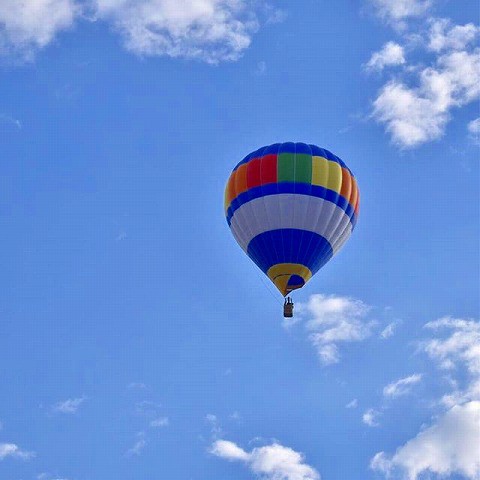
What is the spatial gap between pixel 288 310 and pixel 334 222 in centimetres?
414

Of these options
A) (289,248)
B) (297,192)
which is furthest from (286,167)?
(289,248)

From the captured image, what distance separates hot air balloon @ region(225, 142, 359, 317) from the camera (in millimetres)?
66938

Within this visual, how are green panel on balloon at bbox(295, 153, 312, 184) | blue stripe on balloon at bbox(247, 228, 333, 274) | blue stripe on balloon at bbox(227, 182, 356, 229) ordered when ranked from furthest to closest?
1. green panel on balloon at bbox(295, 153, 312, 184)
2. blue stripe on balloon at bbox(227, 182, 356, 229)
3. blue stripe on balloon at bbox(247, 228, 333, 274)

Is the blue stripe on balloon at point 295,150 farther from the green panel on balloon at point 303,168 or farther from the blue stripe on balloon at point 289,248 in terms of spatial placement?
the blue stripe on balloon at point 289,248

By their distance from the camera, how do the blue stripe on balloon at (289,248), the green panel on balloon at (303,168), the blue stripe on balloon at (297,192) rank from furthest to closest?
the green panel on balloon at (303,168), the blue stripe on balloon at (297,192), the blue stripe on balloon at (289,248)

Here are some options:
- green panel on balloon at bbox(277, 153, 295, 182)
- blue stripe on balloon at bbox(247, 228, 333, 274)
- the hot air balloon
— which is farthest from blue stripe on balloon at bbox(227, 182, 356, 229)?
blue stripe on balloon at bbox(247, 228, 333, 274)

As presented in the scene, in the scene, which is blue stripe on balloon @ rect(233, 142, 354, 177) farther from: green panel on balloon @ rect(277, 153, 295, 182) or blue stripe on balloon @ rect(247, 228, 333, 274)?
blue stripe on balloon @ rect(247, 228, 333, 274)

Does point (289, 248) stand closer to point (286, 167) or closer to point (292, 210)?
point (292, 210)

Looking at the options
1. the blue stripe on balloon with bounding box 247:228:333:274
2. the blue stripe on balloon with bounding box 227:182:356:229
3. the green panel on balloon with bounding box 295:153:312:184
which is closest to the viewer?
the blue stripe on balloon with bounding box 247:228:333:274

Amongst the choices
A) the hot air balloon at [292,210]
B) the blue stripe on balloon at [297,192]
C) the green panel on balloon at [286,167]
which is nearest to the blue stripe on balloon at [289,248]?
the hot air balloon at [292,210]

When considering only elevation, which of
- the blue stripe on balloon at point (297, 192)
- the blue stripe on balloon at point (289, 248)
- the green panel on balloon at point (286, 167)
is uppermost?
the green panel on balloon at point (286, 167)

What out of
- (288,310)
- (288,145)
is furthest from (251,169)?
(288,310)

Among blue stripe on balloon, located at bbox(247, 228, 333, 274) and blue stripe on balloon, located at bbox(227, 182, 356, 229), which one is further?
blue stripe on balloon, located at bbox(227, 182, 356, 229)

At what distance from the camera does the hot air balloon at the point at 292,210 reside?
66938 millimetres
